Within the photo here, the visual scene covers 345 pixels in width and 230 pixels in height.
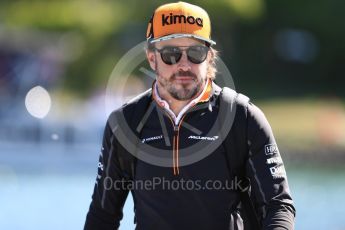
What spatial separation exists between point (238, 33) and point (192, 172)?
38899mm

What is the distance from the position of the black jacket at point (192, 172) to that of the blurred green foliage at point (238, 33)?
25.8 meters

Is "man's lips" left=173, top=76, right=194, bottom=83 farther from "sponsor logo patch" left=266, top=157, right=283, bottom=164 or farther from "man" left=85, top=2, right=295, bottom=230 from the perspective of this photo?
"sponsor logo patch" left=266, top=157, right=283, bottom=164

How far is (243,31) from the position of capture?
42.0 metres

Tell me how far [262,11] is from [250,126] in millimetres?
37062

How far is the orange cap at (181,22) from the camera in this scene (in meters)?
3.41

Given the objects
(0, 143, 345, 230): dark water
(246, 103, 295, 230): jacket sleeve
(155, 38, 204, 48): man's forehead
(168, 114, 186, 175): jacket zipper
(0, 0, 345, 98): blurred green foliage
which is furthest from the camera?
(0, 0, 345, 98): blurred green foliage

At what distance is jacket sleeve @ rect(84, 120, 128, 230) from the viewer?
11.6ft

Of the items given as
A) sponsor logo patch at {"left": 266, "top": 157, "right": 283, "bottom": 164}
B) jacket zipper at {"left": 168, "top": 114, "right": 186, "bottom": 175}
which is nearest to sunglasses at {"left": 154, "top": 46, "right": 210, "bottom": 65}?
jacket zipper at {"left": 168, "top": 114, "right": 186, "bottom": 175}

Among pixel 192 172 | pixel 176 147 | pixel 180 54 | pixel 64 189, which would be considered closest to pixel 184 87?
pixel 180 54

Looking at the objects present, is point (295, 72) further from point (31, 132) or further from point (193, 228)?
point (193, 228)

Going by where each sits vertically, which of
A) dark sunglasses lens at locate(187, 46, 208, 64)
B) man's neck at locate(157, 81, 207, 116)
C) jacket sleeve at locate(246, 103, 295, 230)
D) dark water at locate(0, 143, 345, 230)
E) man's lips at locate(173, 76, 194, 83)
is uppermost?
A: dark water at locate(0, 143, 345, 230)

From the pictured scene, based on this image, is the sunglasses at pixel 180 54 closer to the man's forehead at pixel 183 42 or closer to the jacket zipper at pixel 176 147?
the man's forehead at pixel 183 42

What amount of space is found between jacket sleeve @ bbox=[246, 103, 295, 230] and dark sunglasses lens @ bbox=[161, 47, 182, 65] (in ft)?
1.31

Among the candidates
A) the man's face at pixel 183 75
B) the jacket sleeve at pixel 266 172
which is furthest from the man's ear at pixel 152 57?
the jacket sleeve at pixel 266 172
